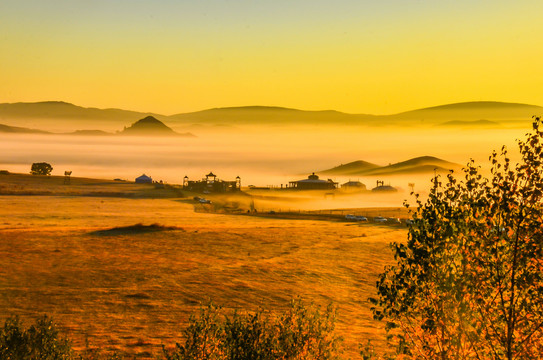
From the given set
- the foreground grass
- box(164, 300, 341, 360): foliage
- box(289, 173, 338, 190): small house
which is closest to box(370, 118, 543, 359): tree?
box(164, 300, 341, 360): foliage

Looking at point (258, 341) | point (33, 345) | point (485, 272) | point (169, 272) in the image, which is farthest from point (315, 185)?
point (485, 272)

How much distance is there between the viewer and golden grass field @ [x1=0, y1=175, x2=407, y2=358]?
42.1 meters

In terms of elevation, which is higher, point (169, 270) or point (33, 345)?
point (33, 345)

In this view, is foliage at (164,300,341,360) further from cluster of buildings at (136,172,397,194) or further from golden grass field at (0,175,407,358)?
cluster of buildings at (136,172,397,194)

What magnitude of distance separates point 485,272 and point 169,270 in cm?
4350

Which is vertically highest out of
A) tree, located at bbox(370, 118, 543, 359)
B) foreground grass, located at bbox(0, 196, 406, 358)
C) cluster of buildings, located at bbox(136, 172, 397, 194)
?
cluster of buildings, located at bbox(136, 172, 397, 194)

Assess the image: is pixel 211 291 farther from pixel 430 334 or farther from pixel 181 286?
pixel 430 334

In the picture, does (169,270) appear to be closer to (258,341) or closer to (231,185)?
(258,341)

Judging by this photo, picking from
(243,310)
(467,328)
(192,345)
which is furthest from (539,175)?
(243,310)

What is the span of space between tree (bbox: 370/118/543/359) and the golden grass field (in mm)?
19458

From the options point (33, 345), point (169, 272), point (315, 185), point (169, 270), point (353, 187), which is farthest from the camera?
point (353, 187)

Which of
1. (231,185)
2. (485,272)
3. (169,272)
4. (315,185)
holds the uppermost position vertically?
(315,185)

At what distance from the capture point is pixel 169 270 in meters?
58.5

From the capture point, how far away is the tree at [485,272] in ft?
56.7
